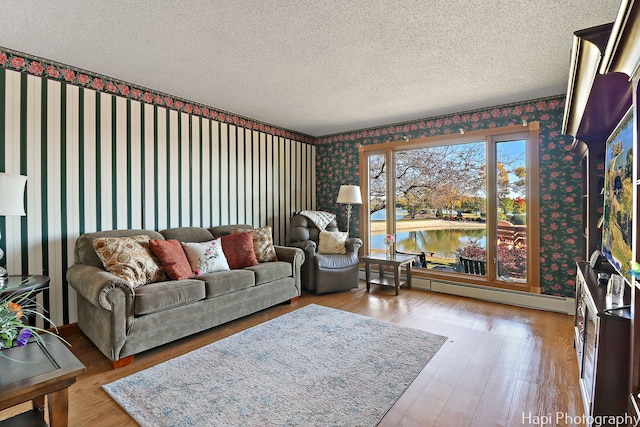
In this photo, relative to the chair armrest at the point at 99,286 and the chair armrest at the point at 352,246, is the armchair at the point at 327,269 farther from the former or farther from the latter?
the chair armrest at the point at 99,286

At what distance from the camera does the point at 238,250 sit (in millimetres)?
3729

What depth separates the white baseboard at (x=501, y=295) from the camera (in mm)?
3688

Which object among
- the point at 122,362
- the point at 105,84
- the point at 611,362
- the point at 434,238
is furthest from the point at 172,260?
the point at 434,238

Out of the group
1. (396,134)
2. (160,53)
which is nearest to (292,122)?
(396,134)

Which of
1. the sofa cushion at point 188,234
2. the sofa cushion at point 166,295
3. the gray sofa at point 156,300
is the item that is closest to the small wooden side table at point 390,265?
the gray sofa at point 156,300

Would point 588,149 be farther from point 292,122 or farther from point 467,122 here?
point 292,122

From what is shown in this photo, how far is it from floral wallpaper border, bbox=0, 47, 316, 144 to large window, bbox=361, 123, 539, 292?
2.46 meters

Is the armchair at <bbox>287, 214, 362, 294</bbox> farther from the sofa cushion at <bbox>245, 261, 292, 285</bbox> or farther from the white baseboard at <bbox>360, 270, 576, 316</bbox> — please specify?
the white baseboard at <bbox>360, 270, 576, 316</bbox>

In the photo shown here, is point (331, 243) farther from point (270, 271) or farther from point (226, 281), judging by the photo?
point (226, 281)

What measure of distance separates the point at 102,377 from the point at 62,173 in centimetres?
195

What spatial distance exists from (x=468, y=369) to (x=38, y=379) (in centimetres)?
258

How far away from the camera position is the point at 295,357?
254 cm

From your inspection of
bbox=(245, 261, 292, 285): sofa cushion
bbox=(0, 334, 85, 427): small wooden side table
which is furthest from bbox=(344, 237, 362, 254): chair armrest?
bbox=(0, 334, 85, 427): small wooden side table

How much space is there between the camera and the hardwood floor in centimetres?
185
